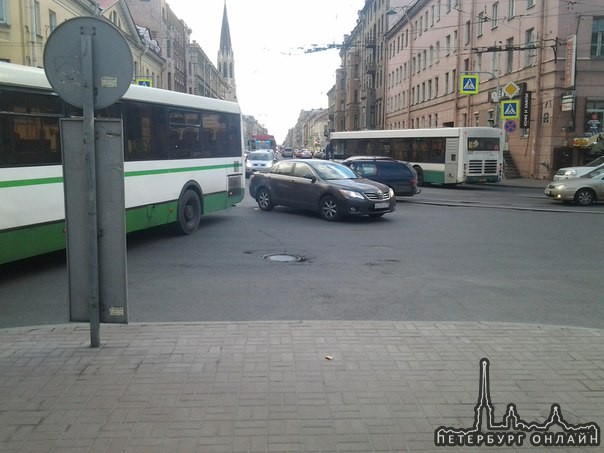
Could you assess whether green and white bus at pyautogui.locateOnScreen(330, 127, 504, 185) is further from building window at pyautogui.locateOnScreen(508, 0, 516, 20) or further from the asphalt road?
the asphalt road

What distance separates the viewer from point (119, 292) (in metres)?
5.02

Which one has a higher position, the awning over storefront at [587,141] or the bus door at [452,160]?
the awning over storefront at [587,141]

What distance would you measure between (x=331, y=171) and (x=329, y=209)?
1358mm

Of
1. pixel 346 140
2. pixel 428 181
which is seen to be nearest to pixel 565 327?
pixel 428 181

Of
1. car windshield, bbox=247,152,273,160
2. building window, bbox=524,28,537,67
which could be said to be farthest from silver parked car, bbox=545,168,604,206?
car windshield, bbox=247,152,273,160

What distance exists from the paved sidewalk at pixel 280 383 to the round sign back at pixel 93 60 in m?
2.14

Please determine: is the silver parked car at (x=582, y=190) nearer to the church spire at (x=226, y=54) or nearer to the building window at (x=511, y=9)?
the building window at (x=511, y=9)

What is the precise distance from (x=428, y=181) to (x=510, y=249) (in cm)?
1837

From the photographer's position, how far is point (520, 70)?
34.6 m

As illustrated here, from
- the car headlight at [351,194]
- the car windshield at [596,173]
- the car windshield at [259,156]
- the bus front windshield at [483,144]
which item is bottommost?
the car headlight at [351,194]

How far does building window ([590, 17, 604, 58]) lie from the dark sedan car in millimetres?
Result: 21785

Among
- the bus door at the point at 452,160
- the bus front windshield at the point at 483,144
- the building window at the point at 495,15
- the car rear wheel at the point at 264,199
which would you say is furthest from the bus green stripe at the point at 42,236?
the building window at the point at 495,15

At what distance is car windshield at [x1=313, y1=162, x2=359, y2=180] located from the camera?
49.9 ft

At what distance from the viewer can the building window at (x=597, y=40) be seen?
30.6m
